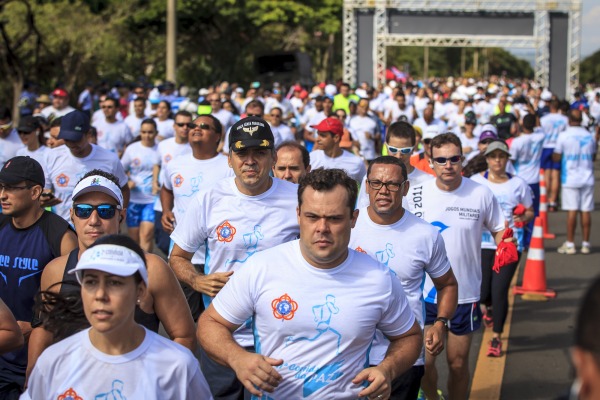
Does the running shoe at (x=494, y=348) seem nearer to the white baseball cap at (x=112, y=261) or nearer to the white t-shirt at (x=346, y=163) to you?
the white t-shirt at (x=346, y=163)

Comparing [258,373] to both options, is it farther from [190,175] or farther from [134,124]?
[134,124]

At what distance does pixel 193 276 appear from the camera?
568 centimetres

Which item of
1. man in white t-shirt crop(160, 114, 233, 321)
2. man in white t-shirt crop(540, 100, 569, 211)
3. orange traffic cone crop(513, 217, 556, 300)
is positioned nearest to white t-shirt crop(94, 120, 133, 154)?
man in white t-shirt crop(160, 114, 233, 321)

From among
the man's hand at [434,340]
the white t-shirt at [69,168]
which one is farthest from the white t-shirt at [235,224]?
the white t-shirt at [69,168]

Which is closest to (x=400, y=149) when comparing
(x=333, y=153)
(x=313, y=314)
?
(x=333, y=153)

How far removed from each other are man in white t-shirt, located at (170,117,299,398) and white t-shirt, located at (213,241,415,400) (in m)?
1.61

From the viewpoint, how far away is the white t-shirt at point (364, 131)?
725 inches

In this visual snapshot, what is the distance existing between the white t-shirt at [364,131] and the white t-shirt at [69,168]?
925cm

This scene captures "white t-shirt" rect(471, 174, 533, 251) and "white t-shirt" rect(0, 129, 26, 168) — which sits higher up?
"white t-shirt" rect(0, 129, 26, 168)

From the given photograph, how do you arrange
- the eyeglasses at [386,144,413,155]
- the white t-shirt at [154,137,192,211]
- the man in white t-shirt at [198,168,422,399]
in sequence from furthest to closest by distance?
the white t-shirt at [154,137,192,211] → the eyeglasses at [386,144,413,155] → the man in white t-shirt at [198,168,422,399]

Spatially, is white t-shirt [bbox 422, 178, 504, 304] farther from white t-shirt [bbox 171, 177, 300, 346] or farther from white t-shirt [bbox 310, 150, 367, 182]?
white t-shirt [bbox 310, 150, 367, 182]

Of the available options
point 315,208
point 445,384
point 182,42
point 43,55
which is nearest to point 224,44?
point 182,42

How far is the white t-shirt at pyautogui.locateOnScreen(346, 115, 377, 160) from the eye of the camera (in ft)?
60.4

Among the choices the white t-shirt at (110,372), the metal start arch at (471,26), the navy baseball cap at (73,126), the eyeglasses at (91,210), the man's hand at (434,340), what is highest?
the metal start arch at (471,26)
